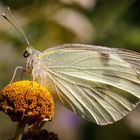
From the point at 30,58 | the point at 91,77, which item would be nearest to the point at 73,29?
the point at 91,77

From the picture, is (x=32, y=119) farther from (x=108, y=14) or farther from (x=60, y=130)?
(x=60, y=130)

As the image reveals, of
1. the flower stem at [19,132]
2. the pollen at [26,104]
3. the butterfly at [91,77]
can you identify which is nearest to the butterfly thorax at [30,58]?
the butterfly at [91,77]

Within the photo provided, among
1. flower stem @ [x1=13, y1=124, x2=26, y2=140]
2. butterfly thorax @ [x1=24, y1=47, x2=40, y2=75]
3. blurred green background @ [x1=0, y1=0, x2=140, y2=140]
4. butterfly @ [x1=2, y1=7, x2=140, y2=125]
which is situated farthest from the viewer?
blurred green background @ [x1=0, y1=0, x2=140, y2=140]

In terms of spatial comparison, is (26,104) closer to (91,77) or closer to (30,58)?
(30,58)

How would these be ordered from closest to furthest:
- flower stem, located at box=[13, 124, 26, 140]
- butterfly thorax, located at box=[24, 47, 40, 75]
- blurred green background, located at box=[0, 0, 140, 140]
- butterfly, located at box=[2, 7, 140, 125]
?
1. flower stem, located at box=[13, 124, 26, 140]
2. butterfly thorax, located at box=[24, 47, 40, 75]
3. butterfly, located at box=[2, 7, 140, 125]
4. blurred green background, located at box=[0, 0, 140, 140]

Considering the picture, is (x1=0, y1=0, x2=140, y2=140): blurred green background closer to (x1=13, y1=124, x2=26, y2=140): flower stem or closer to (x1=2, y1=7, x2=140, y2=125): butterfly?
(x1=2, y1=7, x2=140, y2=125): butterfly

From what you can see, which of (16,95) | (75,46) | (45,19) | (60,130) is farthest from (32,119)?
(60,130)

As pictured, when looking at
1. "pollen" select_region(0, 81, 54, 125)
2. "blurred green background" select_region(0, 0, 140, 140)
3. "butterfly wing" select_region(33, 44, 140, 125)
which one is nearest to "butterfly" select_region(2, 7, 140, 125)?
"butterfly wing" select_region(33, 44, 140, 125)

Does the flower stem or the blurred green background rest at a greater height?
the blurred green background
